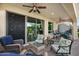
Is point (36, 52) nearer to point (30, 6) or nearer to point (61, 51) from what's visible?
point (61, 51)

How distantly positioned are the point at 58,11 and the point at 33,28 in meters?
0.54

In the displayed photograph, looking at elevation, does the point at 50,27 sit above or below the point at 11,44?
above

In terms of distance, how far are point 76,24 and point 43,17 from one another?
0.59 metres

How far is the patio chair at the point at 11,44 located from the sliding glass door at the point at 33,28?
0.63ft

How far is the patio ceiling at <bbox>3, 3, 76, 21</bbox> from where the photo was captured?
4641mm

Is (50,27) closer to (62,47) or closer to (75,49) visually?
(62,47)

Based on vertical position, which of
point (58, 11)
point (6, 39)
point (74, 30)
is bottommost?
point (6, 39)

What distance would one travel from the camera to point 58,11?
474 centimetres

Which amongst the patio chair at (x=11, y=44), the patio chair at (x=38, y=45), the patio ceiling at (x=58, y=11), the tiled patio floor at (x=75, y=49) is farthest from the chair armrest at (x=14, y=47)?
the patio ceiling at (x=58, y=11)

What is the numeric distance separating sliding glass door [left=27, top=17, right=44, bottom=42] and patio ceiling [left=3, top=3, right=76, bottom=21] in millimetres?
182

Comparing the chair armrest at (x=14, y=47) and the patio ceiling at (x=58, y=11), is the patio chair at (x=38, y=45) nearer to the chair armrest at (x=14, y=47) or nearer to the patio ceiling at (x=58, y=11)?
the chair armrest at (x=14, y=47)

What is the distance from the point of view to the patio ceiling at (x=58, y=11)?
464 cm

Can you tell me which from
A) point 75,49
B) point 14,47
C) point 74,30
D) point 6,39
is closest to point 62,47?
point 75,49

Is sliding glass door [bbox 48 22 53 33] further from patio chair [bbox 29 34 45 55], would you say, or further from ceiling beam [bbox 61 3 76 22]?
ceiling beam [bbox 61 3 76 22]
